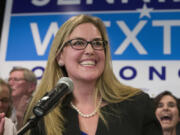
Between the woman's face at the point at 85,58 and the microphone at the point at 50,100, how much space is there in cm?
34

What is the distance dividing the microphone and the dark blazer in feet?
1.21

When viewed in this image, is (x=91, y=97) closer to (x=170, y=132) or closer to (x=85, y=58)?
(x=85, y=58)

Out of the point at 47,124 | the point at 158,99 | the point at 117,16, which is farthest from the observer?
the point at 117,16

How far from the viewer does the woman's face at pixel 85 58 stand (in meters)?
1.32

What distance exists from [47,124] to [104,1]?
2342 mm

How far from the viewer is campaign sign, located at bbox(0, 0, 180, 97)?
10.4 feet

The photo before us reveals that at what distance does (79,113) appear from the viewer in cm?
135

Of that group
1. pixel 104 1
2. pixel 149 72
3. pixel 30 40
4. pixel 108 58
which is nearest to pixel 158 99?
pixel 149 72

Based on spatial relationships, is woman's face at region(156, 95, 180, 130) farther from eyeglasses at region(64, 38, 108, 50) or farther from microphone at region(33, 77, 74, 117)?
microphone at region(33, 77, 74, 117)

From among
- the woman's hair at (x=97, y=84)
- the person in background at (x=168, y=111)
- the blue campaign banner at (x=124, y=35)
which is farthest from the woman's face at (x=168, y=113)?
the woman's hair at (x=97, y=84)

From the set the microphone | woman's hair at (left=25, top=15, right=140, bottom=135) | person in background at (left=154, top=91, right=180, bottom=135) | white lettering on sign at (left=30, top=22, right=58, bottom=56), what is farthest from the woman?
white lettering on sign at (left=30, top=22, right=58, bottom=56)

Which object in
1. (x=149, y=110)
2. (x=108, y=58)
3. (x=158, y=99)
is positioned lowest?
(x=158, y=99)

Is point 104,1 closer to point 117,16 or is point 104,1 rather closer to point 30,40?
point 117,16

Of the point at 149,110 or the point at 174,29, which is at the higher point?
the point at 174,29
